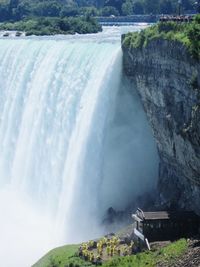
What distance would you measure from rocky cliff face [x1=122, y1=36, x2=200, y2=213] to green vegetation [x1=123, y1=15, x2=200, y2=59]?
264mm

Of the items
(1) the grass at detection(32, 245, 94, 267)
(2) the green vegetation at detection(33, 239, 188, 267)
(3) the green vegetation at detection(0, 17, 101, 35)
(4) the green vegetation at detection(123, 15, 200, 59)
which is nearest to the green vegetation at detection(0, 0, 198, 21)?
(3) the green vegetation at detection(0, 17, 101, 35)

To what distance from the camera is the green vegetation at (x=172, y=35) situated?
89.7ft

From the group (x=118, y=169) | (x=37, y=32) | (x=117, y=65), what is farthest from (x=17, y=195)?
(x=37, y=32)

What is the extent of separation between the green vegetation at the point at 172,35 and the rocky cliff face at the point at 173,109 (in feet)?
0.87

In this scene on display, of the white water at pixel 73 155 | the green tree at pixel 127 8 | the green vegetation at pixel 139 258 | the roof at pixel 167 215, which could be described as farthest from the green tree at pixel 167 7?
the green vegetation at pixel 139 258

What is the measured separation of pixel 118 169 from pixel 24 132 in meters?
8.11

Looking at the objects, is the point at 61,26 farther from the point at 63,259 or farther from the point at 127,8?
the point at 63,259

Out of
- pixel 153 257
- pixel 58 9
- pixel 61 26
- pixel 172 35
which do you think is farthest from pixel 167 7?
pixel 153 257

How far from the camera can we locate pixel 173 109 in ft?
99.7

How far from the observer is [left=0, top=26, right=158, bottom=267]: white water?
36.2 metres

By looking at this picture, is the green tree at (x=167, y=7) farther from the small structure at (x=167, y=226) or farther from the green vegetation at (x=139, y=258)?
the small structure at (x=167, y=226)

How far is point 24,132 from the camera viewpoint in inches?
1682

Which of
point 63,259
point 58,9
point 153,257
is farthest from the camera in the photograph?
point 58,9

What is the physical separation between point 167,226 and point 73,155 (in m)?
9.76
